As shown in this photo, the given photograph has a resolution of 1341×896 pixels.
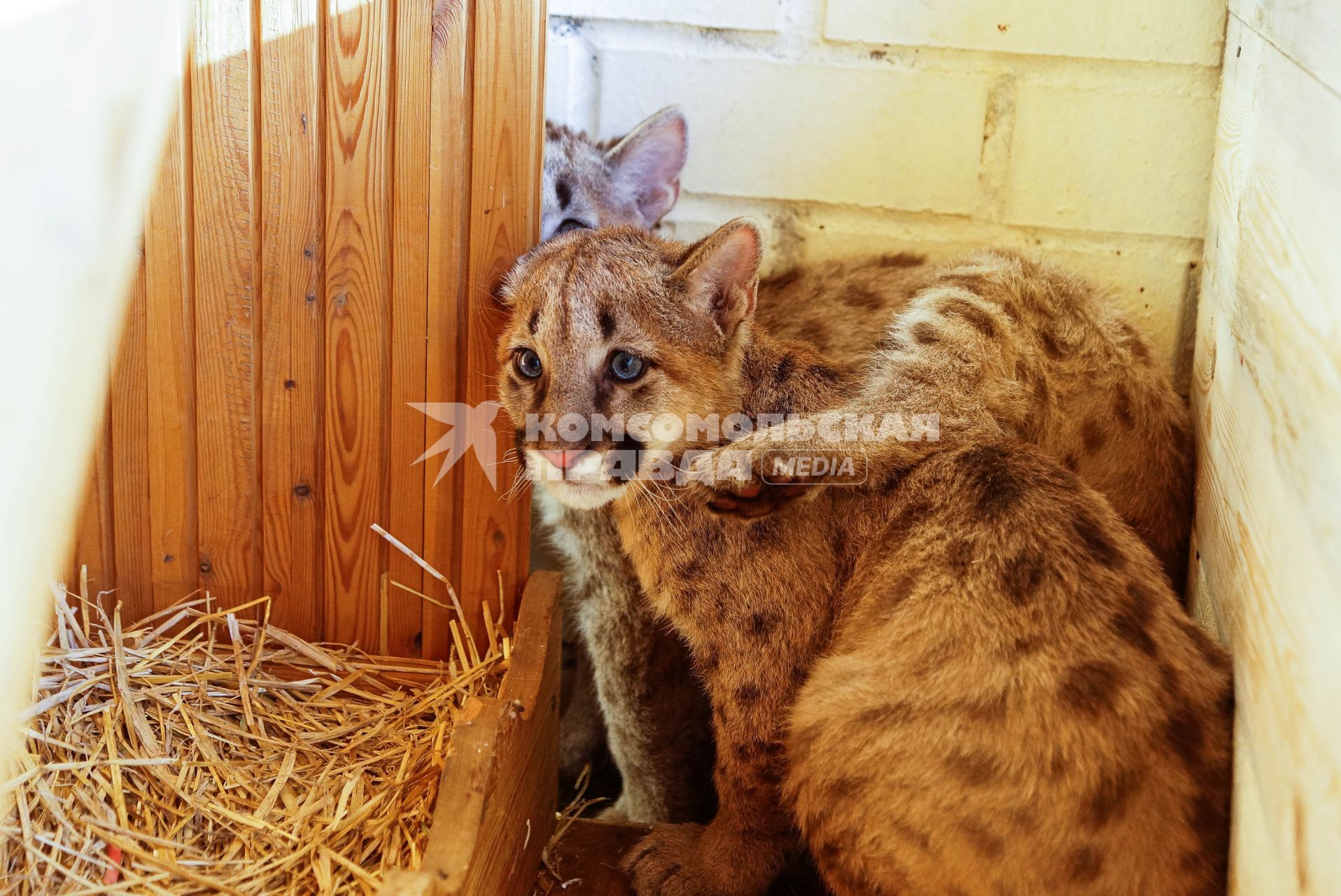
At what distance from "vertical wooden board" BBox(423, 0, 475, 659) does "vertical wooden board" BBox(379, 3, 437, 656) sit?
14mm

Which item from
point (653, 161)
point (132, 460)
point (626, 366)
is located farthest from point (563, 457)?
point (653, 161)

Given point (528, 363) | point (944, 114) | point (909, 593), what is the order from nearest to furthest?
point (909, 593), point (528, 363), point (944, 114)

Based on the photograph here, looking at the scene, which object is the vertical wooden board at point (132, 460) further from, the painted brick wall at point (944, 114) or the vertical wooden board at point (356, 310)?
the painted brick wall at point (944, 114)

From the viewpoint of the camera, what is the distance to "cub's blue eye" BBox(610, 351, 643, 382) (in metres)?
2.11

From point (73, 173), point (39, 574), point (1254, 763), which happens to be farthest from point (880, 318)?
point (39, 574)

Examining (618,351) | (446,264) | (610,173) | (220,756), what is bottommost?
(220,756)

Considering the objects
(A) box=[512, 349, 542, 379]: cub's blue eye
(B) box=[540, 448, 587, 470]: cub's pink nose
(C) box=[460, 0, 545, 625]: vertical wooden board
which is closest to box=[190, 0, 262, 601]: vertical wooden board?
(C) box=[460, 0, 545, 625]: vertical wooden board

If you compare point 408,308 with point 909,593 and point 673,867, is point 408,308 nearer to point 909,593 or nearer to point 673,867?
point 909,593

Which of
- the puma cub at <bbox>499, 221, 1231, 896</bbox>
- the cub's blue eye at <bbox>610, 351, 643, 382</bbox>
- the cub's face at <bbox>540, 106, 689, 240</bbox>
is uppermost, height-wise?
the cub's face at <bbox>540, 106, 689, 240</bbox>

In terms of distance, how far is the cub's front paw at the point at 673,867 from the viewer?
217 cm

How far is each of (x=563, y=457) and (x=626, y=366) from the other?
0.75 ft

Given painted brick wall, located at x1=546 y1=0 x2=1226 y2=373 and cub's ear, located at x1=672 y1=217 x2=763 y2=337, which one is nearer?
cub's ear, located at x1=672 y1=217 x2=763 y2=337

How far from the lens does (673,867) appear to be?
2.21 m

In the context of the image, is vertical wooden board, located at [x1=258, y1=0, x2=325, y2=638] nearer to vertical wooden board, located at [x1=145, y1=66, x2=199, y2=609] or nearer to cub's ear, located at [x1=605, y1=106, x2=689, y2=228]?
vertical wooden board, located at [x1=145, y1=66, x2=199, y2=609]
